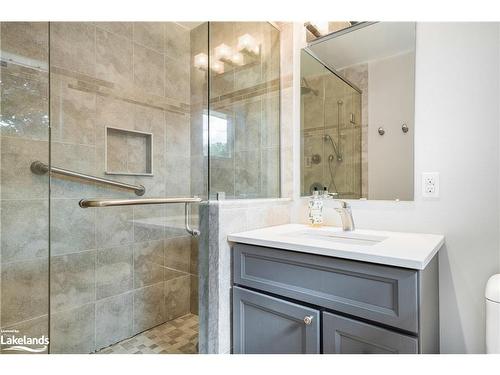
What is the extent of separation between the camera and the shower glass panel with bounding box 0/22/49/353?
988mm

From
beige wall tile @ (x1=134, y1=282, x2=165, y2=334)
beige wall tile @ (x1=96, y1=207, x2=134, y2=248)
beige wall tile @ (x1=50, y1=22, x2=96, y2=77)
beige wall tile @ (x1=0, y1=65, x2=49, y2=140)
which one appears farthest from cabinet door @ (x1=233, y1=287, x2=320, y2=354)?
beige wall tile @ (x1=50, y1=22, x2=96, y2=77)

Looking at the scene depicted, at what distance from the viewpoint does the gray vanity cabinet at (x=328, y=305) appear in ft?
2.62

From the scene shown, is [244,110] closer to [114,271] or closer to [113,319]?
[114,271]

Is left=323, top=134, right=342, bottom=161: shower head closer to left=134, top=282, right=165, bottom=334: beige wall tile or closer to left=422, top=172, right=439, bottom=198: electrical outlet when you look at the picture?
left=422, top=172, right=439, bottom=198: electrical outlet

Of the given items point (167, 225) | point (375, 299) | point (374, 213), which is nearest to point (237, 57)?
point (167, 225)

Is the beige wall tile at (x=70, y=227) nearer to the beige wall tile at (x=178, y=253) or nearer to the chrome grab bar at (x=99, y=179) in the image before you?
the chrome grab bar at (x=99, y=179)

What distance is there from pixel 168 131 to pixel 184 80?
1.05 ft

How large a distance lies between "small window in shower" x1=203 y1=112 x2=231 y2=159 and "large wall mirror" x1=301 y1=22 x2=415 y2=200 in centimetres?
50

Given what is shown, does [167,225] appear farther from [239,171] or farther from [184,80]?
[184,80]

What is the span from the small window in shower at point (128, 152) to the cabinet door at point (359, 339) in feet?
3.50

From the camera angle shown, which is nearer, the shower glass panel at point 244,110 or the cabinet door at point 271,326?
the cabinet door at point 271,326

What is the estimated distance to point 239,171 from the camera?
1.38m

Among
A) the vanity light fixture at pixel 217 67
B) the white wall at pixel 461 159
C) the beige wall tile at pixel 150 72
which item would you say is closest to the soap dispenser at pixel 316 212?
the white wall at pixel 461 159

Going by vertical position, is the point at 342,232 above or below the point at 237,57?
below
